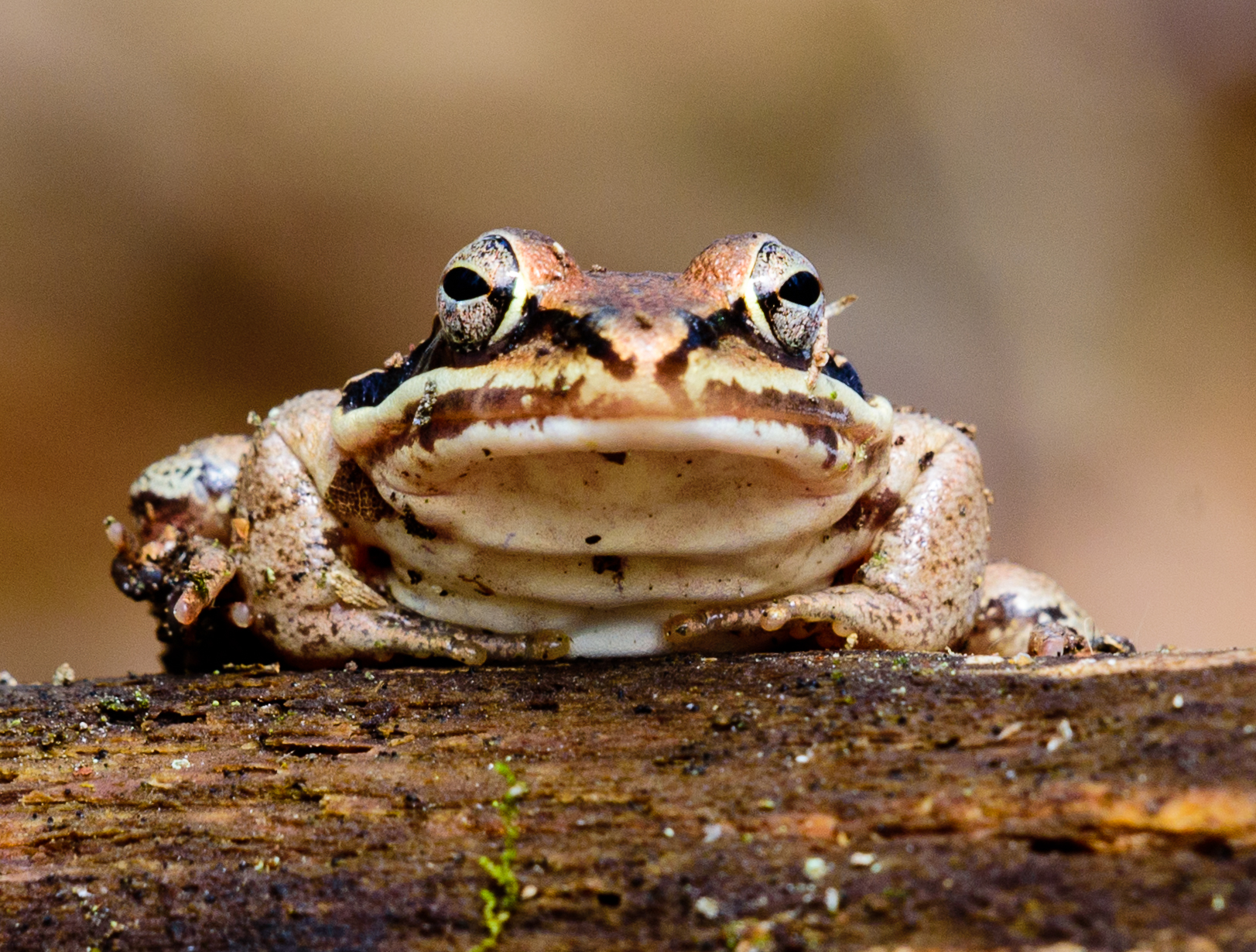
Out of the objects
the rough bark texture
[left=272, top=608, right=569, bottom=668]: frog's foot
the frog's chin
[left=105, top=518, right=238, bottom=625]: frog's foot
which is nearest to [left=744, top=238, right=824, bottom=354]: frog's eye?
the frog's chin

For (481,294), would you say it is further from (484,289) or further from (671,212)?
(671,212)

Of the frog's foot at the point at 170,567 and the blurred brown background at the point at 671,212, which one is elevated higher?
the blurred brown background at the point at 671,212

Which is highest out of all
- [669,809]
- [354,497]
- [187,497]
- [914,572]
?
[187,497]

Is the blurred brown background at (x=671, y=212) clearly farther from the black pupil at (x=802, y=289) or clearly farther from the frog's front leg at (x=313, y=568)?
the black pupil at (x=802, y=289)

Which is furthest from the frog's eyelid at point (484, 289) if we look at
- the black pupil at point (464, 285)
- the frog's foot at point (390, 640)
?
the frog's foot at point (390, 640)

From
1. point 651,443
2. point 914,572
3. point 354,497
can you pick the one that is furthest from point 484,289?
point 914,572

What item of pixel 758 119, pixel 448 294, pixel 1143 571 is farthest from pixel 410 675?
pixel 1143 571
